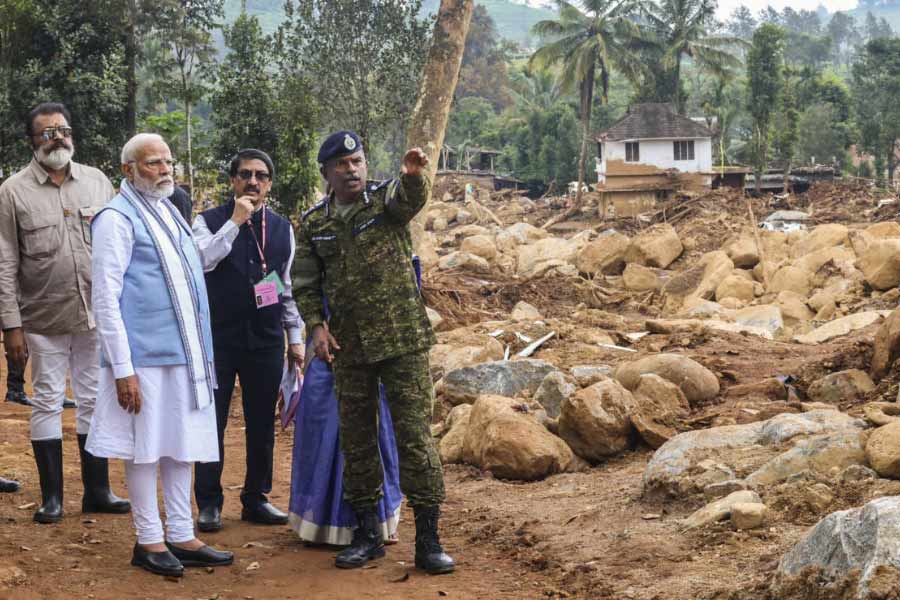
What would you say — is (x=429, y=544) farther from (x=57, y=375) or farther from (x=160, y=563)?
(x=57, y=375)

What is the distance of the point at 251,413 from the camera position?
226 inches

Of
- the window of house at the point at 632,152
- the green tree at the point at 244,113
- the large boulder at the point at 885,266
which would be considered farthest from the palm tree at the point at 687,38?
the green tree at the point at 244,113

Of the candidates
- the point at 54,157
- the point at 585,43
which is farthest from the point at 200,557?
the point at 585,43

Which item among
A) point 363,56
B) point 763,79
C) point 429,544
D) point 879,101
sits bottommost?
point 429,544

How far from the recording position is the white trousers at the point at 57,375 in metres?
A: 5.49

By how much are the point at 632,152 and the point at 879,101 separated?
11879 millimetres

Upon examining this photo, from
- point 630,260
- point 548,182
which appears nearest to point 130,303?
point 630,260

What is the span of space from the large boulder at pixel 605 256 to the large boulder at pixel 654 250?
19cm

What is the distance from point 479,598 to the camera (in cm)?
457

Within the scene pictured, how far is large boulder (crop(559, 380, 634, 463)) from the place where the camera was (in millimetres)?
7109

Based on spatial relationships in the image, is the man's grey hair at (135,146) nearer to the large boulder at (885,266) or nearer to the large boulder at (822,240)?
the large boulder at (885,266)

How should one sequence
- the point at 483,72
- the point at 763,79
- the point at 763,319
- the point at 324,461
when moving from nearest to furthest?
the point at 324,461 → the point at 763,319 → the point at 763,79 → the point at 483,72

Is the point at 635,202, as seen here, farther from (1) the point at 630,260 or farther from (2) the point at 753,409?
(2) the point at 753,409

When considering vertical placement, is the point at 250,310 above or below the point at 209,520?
above
